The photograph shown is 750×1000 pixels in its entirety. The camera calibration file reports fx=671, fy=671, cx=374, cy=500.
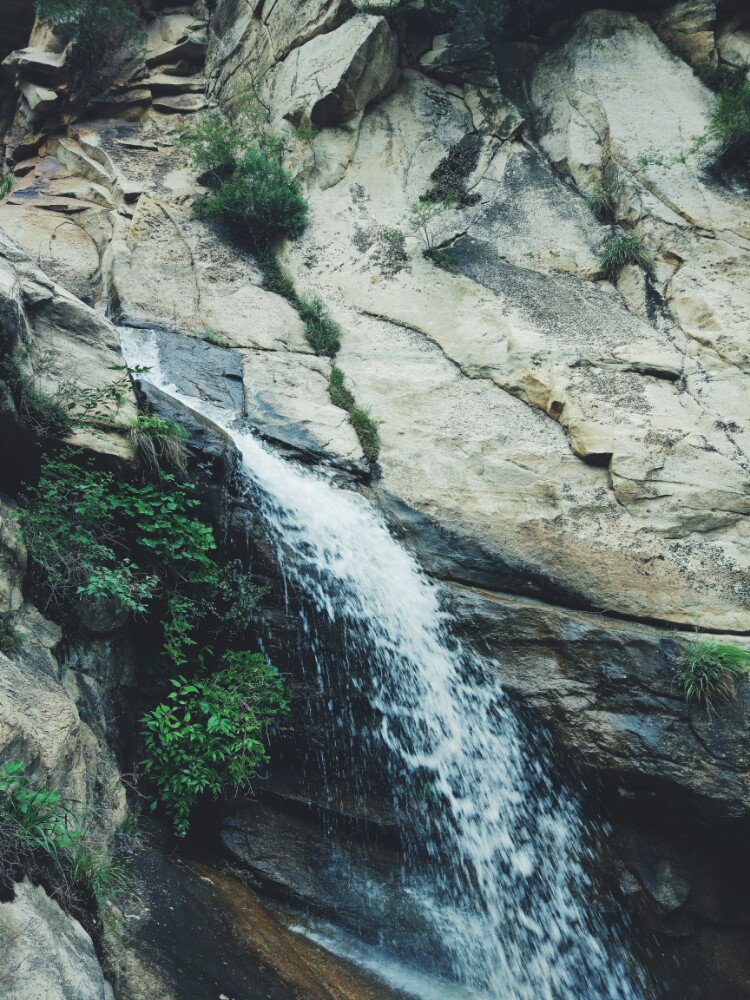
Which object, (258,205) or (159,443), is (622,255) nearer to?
(258,205)

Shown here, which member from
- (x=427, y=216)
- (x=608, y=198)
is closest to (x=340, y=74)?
(x=427, y=216)

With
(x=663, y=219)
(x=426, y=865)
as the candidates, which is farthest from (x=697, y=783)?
(x=663, y=219)

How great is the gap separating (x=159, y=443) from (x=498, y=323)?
216 inches

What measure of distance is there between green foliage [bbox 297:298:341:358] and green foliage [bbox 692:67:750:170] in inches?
257

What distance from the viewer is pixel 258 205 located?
11.0m

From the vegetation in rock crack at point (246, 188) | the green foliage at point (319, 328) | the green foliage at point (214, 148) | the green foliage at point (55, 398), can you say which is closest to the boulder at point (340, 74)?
the vegetation in rock crack at point (246, 188)

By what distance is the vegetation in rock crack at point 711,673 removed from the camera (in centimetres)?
585

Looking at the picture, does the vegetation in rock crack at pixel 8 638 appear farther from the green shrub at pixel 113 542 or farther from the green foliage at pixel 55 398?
the green foliage at pixel 55 398

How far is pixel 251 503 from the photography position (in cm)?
648

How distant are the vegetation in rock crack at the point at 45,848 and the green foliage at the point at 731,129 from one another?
12083mm

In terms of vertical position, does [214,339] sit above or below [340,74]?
below

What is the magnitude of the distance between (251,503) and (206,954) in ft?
11.9

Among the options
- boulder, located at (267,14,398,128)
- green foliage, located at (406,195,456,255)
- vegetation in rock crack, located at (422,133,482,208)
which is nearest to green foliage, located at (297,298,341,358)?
green foliage, located at (406,195,456,255)

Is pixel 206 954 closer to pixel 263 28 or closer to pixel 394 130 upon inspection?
pixel 394 130
